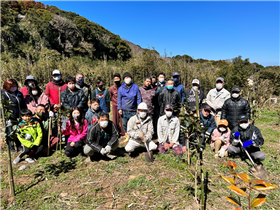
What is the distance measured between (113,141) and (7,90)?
3.02 metres

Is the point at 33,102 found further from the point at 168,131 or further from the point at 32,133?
the point at 168,131

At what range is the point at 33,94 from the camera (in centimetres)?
454

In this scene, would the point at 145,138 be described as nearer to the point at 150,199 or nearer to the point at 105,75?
the point at 150,199

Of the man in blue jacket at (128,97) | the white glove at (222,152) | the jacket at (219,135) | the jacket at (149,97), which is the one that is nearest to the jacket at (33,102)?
the man in blue jacket at (128,97)

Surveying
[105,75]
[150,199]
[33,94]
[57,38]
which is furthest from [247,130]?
[57,38]

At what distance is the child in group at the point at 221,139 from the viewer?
4.25 meters

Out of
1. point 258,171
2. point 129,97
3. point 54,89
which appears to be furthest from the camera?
point 129,97

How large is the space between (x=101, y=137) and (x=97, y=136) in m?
0.12

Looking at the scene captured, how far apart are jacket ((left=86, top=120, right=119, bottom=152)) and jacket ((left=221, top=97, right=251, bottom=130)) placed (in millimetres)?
3272

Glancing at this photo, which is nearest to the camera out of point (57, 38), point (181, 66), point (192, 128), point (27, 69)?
point (192, 128)

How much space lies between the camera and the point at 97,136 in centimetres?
395

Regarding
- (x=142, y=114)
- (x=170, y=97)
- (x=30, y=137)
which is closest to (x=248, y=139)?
(x=170, y=97)

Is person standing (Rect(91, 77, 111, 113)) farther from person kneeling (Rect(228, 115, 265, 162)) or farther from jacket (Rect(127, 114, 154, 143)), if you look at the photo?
person kneeling (Rect(228, 115, 265, 162))

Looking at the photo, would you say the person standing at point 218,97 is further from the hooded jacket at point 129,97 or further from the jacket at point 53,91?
the jacket at point 53,91
